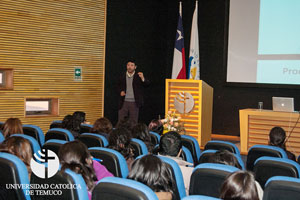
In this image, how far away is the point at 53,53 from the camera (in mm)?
7789

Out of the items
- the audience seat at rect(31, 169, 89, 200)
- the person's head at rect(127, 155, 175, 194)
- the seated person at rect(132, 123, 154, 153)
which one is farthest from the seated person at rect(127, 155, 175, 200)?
the seated person at rect(132, 123, 154, 153)

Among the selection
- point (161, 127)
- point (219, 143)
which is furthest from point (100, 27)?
point (219, 143)

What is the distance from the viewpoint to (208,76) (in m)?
9.98

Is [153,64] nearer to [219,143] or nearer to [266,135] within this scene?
[266,135]

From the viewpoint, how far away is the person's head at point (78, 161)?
2.38 meters

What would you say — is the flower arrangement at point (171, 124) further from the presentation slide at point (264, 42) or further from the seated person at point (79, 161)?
the presentation slide at point (264, 42)

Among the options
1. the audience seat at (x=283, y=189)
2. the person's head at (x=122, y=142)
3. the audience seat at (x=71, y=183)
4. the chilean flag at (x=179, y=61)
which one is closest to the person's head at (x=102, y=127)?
the person's head at (x=122, y=142)

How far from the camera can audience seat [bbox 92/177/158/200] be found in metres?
1.78

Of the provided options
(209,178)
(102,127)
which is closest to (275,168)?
(209,178)

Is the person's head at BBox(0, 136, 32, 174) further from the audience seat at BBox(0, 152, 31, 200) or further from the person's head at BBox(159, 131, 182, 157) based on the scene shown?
the person's head at BBox(159, 131, 182, 157)

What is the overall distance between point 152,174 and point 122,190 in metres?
0.30

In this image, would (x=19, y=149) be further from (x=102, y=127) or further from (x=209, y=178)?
(x=102, y=127)

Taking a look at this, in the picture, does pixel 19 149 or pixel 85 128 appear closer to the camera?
pixel 19 149

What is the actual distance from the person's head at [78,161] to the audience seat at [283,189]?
1.11m
